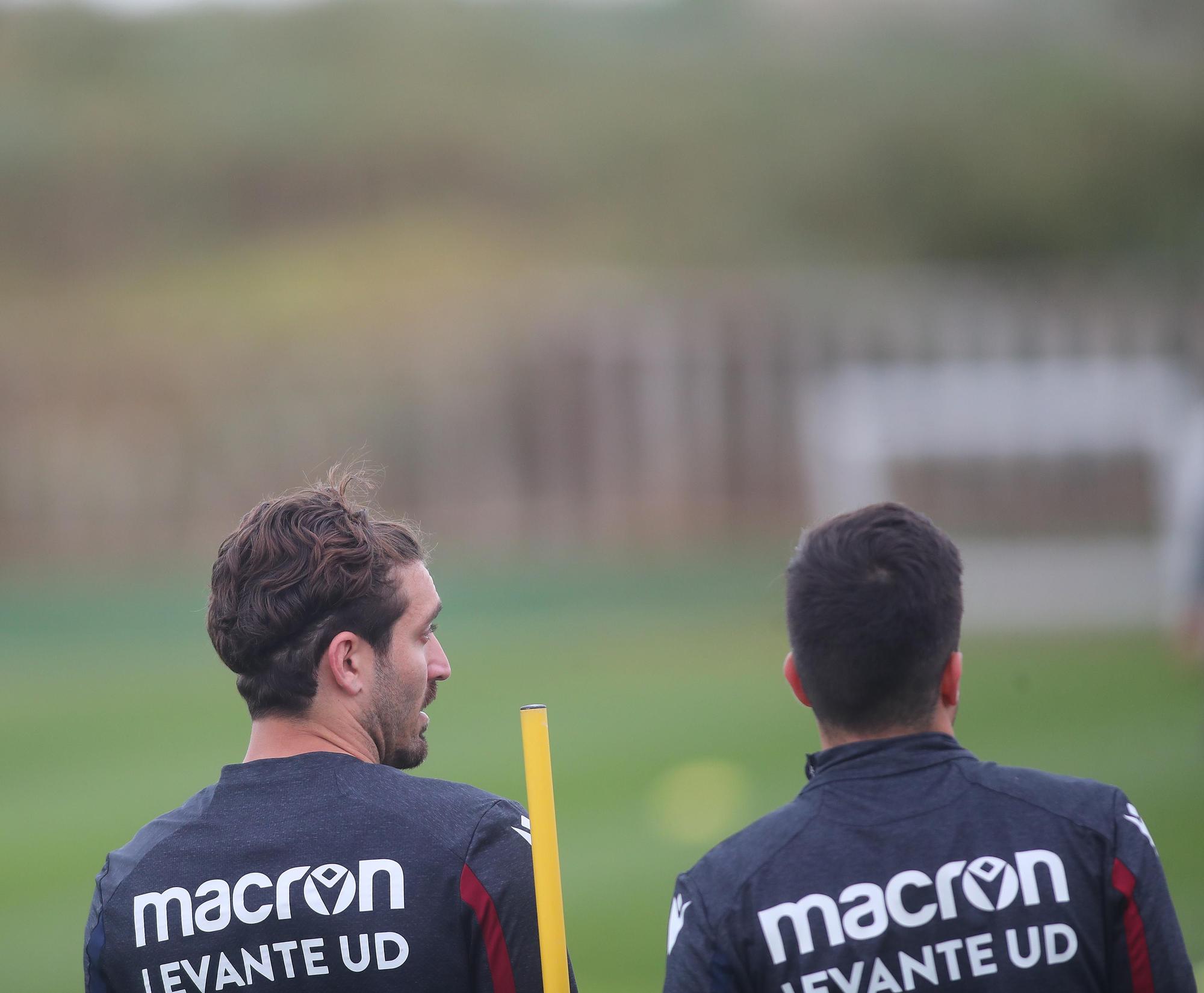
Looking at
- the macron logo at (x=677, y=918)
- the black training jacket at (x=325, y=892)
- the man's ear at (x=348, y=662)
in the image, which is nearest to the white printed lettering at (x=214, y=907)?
the black training jacket at (x=325, y=892)

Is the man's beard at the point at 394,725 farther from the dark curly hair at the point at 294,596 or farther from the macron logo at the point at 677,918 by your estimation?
the macron logo at the point at 677,918

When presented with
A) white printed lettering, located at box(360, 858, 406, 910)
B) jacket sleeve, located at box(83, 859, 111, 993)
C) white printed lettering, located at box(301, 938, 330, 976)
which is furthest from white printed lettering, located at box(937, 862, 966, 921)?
jacket sleeve, located at box(83, 859, 111, 993)

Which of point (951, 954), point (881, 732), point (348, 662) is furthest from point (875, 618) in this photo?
point (348, 662)

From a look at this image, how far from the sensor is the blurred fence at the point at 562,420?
27.2m

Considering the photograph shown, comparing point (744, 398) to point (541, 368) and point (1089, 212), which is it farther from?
point (1089, 212)

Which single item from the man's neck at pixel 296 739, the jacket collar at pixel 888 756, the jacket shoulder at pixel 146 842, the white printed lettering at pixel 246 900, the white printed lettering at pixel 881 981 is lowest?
the white printed lettering at pixel 881 981

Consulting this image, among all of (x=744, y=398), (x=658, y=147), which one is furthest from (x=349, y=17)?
(x=744, y=398)

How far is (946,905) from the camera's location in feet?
6.09

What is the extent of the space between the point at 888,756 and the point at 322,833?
793mm

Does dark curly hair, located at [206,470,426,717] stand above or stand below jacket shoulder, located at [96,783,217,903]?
above

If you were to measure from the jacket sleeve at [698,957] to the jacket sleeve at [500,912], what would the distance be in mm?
218

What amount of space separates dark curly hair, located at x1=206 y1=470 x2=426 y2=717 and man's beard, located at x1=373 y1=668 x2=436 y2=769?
6cm

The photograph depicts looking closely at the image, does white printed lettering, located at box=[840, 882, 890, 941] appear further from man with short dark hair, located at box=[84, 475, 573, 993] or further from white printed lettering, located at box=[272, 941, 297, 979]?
white printed lettering, located at box=[272, 941, 297, 979]

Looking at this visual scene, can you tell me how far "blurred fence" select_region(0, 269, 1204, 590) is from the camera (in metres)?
27.2
